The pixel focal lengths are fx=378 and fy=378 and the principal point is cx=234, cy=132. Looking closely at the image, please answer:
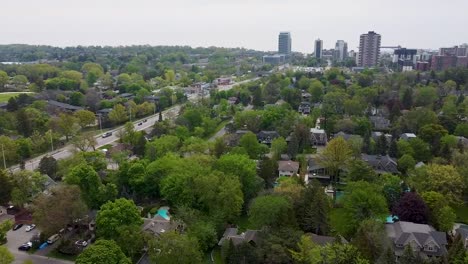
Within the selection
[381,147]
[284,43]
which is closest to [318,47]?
[284,43]

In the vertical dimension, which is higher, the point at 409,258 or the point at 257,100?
the point at 409,258

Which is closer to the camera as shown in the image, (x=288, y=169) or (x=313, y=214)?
(x=313, y=214)

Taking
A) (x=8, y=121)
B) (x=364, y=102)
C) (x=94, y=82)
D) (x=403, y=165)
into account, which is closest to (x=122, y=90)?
(x=94, y=82)

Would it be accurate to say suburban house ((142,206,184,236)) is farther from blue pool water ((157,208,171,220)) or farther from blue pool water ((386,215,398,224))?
blue pool water ((386,215,398,224))

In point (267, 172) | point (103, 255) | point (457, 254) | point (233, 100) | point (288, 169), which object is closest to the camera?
point (103, 255)

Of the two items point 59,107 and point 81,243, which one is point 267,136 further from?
point 59,107

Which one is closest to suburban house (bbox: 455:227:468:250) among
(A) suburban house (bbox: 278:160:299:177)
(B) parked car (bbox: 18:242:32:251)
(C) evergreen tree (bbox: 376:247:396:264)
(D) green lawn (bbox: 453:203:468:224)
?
(D) green lawn (bbox: 453:203:468:224)
